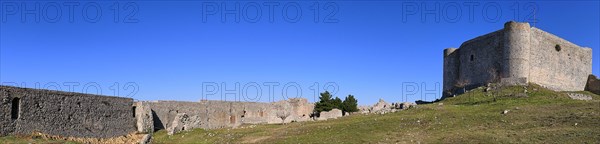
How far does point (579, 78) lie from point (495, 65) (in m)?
9.52

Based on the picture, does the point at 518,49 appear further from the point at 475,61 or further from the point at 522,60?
the point at 475,61

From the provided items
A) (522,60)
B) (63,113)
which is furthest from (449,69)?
(63,113)

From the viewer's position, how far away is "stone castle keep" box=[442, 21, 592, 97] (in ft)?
138

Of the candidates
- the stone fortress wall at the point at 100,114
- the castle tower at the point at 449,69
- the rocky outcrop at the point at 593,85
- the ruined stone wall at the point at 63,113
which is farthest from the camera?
the castle tower at the point at 449,69

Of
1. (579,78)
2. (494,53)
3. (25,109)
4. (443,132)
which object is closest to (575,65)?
(579,78)

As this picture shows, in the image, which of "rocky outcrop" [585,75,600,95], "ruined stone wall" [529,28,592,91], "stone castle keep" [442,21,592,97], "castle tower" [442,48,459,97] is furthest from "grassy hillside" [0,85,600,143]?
"castle tower" [442,48,459,97]

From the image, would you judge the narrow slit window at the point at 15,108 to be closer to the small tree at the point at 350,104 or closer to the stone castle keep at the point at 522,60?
the stone castle keep at the point at 522,60

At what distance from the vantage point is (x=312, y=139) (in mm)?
23562

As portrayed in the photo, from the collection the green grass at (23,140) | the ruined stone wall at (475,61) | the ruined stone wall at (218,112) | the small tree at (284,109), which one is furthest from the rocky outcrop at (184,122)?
the ruined stone wall at (475,61)

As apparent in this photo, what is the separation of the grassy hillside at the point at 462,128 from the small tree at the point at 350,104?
892 inches

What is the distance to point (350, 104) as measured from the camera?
5606cm

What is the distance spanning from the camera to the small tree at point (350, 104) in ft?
179

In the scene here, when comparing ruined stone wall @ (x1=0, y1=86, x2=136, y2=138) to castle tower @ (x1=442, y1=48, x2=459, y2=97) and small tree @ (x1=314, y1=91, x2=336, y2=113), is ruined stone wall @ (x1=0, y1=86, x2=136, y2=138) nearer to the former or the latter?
small tree @ (x1=314, y1=91, x2=336, y2=113)

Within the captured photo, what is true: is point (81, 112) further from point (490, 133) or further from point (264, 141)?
point (490, 133)
